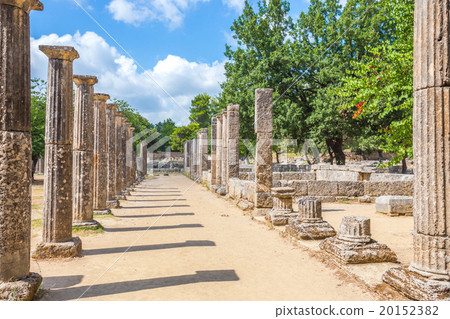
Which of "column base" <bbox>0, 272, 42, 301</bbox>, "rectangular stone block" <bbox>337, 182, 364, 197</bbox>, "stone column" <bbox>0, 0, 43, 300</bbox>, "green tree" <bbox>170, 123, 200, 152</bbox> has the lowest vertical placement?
"column base" <bbox>0, 272, 42, 301</bbox>

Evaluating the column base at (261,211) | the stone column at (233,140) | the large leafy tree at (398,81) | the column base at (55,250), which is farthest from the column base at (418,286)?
the stone column at (233,140)

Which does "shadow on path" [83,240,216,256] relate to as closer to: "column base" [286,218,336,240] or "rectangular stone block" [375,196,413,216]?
"column base" [286,218,336,240]

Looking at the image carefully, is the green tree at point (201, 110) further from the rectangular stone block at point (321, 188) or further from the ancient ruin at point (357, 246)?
the ancient ruin at point (357, 246)

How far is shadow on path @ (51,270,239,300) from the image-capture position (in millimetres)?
4480

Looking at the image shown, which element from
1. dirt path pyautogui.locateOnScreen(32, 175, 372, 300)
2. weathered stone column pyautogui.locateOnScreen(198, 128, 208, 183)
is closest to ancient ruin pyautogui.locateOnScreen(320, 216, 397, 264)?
dirt path pyautogui.locateOnScreen(32, 175, 372, 300)

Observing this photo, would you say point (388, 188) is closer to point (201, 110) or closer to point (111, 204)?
point (111, 204)

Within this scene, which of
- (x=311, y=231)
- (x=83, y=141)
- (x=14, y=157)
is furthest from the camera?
(x=83, y=141)

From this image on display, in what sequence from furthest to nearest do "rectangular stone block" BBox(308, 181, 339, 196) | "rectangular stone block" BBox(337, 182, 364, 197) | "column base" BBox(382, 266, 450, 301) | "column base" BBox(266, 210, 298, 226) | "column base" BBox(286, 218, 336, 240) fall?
"rectangular stone block" BBox(337, 182, 364, 197)
"rectangular stone block" BBox(308, 181, 339, 196)
"column base" BBox(266, 210, 298, 226)
"column base" BBox(286, 218, 336, 240)
"column base" BBox(382, 266, 450, 301)

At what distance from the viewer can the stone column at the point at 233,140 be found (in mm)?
16203

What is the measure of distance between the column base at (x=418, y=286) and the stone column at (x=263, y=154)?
6.75 meters

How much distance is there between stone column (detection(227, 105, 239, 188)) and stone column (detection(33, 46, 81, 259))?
9934mm

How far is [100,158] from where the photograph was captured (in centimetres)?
1137

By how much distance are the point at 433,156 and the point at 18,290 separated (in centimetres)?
506

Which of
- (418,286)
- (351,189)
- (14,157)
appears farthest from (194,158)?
(418,286)
